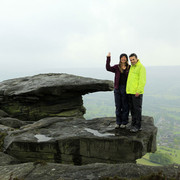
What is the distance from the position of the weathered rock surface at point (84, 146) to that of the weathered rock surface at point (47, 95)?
861 cm

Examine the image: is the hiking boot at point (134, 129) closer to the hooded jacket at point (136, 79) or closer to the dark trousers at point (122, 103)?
the dark trousers at point (122, 103)

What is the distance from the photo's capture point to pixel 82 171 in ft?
19.8

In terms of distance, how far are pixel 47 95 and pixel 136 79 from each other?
13.8 metres

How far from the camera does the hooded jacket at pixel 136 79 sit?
929 cm

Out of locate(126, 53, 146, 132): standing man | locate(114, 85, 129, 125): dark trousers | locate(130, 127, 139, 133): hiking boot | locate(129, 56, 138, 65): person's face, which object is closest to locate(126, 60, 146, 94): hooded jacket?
locate(126, 53, 146, 132): standing man

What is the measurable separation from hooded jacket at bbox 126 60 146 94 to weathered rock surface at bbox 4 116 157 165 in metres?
2.75

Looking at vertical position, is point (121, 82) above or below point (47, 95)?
above

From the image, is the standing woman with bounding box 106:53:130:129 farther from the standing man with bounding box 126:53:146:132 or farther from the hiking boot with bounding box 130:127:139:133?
the hiking boot with bounding box 130:127:139:133

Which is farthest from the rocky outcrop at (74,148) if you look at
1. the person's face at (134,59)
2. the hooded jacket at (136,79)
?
the person's face at (134,59)

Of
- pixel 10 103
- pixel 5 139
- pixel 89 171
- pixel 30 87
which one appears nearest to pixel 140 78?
pixel 89 171

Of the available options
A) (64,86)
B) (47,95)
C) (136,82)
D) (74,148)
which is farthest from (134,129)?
(47,95)

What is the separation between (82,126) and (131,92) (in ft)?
16.5

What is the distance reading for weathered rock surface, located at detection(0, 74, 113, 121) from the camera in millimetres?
19453

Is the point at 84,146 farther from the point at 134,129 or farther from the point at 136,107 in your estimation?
the point at 136,107
